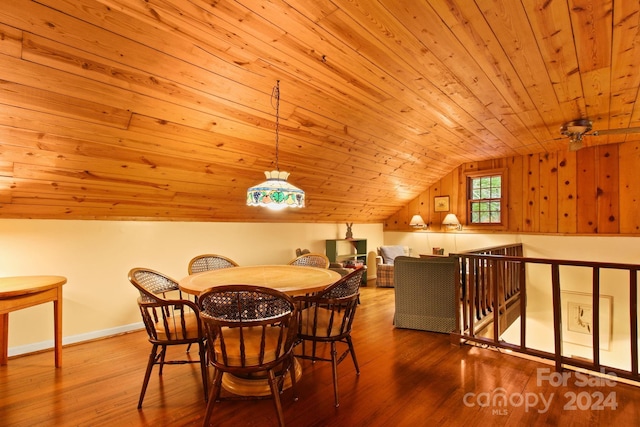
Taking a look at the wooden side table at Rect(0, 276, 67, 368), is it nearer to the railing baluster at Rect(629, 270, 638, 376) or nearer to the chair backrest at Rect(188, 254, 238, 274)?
the chair backrest at Rect(188, 254, 238, 274)

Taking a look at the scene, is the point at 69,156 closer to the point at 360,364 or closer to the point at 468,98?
the point at 360,364

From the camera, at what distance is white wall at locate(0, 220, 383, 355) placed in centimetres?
294

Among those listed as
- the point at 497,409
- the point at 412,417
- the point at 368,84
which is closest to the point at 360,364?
the point at 412,417

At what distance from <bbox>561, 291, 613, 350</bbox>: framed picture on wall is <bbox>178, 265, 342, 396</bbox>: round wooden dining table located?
4.59m

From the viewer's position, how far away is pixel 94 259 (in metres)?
3.36

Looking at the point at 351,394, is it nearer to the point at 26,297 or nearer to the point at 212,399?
the point at 212,399

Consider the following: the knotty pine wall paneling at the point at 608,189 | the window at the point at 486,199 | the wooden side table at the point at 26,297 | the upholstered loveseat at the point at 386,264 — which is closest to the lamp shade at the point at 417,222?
the upholstered loveseat at the point at 386,264

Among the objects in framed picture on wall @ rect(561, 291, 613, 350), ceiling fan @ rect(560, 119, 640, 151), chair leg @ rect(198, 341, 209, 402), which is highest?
ceiling fan @ rect(560, 119, 640, 151)

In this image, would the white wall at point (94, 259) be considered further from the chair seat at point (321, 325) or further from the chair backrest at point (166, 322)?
the chair seat at point (321, 325)

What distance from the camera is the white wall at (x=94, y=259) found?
2.94 meters

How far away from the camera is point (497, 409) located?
6.81 feet

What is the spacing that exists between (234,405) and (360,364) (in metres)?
1.11

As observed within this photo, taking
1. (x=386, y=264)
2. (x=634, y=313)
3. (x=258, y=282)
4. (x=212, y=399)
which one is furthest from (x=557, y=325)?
(x=386, y=264)

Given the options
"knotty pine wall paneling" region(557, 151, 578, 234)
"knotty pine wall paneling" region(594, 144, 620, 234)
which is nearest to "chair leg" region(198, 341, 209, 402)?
"knotty pine wall paneling" region(557, 151, 578, 234)
